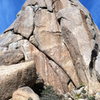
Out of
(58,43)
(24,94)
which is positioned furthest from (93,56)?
(24,94)

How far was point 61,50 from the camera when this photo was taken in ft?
99.4

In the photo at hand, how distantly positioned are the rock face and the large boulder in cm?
377

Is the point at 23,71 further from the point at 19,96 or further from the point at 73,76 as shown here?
the point at 73,76

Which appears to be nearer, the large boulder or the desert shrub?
the large boulder

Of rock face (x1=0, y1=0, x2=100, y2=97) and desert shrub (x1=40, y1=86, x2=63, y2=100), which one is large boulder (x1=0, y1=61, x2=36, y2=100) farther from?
rock face (x1=0, y1=0, x2=100, y2=97)

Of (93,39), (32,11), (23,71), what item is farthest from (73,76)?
(32,11)

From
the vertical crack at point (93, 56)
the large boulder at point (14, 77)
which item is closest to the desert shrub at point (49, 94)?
the large boulder at point (14, 77)

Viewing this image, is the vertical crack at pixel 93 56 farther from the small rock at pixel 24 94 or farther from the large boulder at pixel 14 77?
the small rock at pixel 24 94

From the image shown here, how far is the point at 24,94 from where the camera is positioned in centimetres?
2336

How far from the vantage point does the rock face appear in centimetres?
2834

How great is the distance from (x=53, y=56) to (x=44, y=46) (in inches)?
64.3

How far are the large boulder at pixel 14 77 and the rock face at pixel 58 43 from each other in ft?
12.4

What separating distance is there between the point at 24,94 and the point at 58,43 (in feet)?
29.7

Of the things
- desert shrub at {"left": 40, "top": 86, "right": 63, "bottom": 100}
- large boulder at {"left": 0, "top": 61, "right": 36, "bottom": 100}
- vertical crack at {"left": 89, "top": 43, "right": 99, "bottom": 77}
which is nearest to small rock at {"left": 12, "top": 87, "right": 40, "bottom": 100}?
large boulder at {"left": 0, "top": 61, "right": 36, "bottom": 100}
